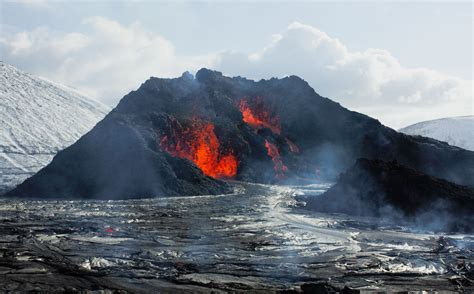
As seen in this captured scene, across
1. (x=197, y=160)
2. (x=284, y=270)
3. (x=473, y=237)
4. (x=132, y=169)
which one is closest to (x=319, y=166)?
(x=197, y=160)

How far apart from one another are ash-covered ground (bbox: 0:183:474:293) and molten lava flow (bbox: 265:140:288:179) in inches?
1799

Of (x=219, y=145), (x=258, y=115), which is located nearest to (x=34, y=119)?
(x=258, y=115)

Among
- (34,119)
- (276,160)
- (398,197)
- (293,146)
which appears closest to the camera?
(398,197)

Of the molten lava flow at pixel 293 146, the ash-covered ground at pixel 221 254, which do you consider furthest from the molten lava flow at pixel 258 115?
the ash-covered ground at pixel 221 254

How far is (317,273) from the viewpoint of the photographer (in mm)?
15781

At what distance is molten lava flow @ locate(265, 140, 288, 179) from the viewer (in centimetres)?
7840

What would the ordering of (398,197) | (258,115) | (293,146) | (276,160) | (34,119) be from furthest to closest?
(34,119) → (258,115) → (293,146) → (276,160) → (398,197)

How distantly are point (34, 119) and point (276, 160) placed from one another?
6947cm

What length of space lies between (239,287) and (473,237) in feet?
60.1

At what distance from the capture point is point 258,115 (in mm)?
98062

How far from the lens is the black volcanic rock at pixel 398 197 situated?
31.8 m

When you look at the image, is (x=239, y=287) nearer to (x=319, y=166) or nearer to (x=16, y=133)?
(x=319, y=166)

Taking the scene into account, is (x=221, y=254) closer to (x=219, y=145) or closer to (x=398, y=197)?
(x=398, y=197)

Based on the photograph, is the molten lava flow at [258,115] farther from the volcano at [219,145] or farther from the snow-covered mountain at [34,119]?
the snow-covered mountain at [34,119]
